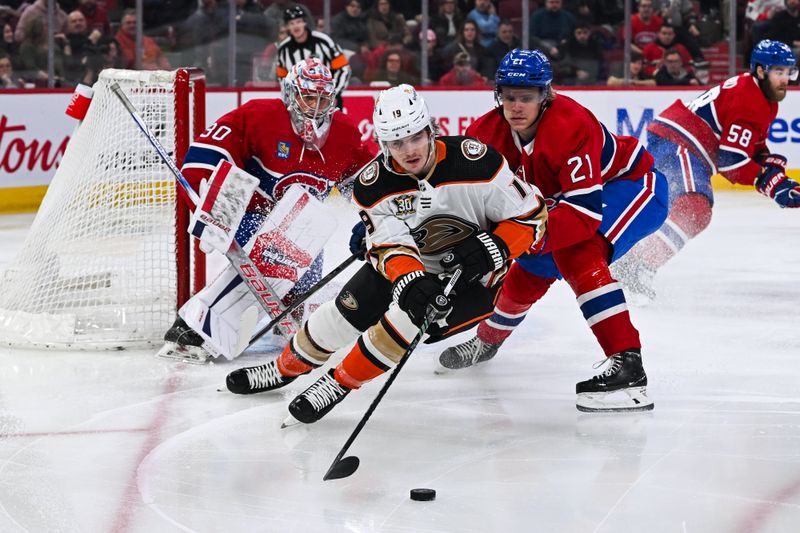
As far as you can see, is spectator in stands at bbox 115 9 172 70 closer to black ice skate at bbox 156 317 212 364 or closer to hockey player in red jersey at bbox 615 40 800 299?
hockey player in red jersey at bbox 615 40 800 299

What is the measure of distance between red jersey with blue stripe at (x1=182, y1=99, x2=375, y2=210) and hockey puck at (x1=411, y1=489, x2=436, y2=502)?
5.05 ft

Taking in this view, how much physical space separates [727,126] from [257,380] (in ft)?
7.54

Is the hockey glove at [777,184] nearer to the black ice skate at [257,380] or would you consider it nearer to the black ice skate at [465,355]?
the black ice skate at [465,355]

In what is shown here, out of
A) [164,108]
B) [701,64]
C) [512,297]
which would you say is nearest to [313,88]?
[164,108]

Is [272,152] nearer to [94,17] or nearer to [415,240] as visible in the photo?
[415,240]

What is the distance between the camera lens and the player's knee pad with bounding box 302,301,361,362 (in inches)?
113

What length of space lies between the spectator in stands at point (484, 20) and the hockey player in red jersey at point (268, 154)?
4194 mm

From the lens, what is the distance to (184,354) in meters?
3.58

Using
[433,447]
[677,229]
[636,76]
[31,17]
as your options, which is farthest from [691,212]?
[31,17]

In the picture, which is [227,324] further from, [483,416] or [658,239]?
[658,239]

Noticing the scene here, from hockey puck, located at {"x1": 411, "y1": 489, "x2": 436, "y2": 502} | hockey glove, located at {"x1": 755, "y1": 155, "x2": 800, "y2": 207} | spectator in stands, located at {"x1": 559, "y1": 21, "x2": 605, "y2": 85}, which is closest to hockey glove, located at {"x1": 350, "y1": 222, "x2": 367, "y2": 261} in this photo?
hockey puck, located at {"x1": 411, "y1": 489, "x2": 436, "y2": 502}

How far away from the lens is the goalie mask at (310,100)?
11.6 ft

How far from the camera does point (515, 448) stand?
271cm

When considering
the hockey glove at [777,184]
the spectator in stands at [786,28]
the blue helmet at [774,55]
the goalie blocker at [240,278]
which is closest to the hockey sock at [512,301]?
the goalie blocker at [240,278]
